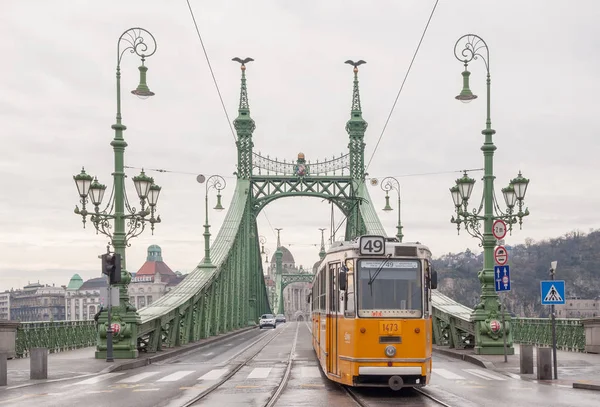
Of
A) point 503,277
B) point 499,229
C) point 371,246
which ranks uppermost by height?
point 499,229

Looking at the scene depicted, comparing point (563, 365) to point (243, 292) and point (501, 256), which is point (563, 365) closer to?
point (501, 256)

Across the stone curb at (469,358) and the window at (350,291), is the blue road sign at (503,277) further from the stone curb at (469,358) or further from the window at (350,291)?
the window at (350,291)

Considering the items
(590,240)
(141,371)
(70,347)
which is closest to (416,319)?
(141,371)

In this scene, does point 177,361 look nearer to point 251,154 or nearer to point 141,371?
point 141,371

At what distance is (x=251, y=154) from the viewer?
197ft

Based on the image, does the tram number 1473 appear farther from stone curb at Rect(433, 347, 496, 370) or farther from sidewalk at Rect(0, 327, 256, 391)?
sidewalk at Rect(0, 327, 256, 391)

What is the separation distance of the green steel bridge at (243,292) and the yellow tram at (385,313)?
33.0 ft

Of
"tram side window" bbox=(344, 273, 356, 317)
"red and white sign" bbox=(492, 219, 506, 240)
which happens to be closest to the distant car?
"red and white sign" bbox=(492, 219, 506, 240)

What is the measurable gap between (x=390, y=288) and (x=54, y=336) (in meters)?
19.3

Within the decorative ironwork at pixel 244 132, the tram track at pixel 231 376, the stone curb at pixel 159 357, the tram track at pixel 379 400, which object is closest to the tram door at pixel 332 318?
the tram track at pixel 379 400

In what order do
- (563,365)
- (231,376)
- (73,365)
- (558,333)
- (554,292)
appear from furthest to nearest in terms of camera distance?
(558,333) < (73,365) < (563,365) < (231,376) < (554,292)

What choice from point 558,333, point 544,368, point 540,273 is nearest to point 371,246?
point 544,368

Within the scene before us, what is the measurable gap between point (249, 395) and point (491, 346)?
37.8ft

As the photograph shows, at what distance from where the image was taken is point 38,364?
65.8 ft
